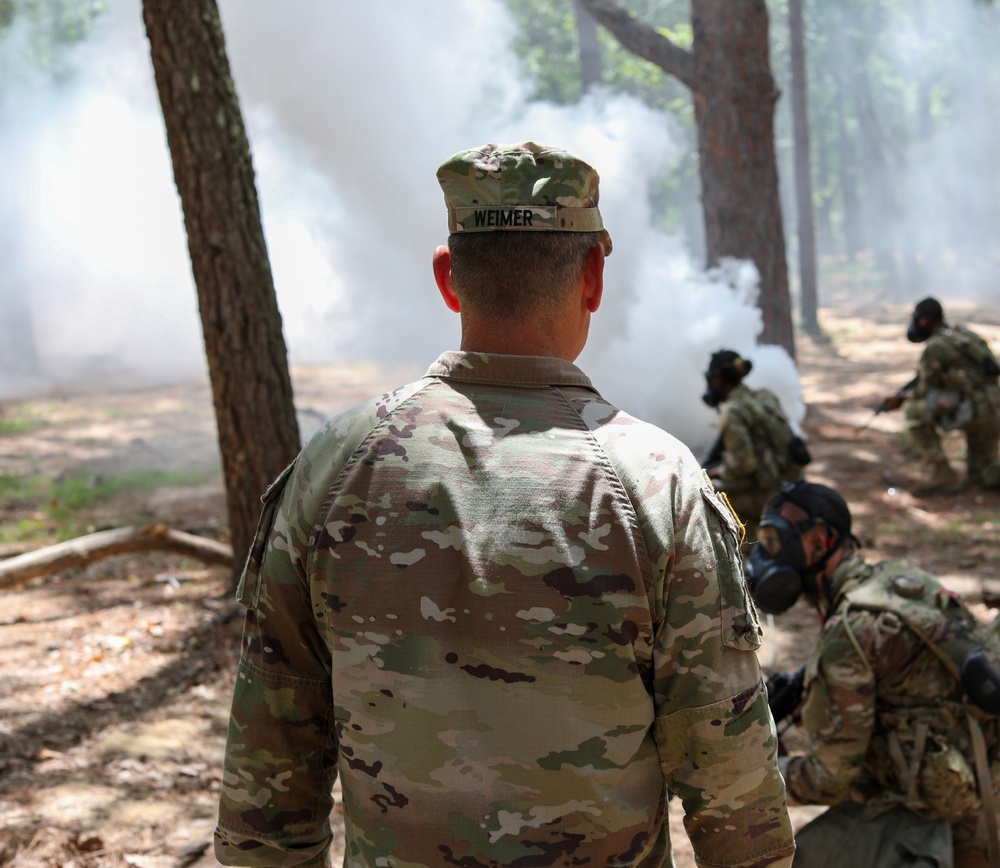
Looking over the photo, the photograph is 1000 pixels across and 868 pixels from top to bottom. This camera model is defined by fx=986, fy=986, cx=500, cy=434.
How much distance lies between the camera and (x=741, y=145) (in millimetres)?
10875

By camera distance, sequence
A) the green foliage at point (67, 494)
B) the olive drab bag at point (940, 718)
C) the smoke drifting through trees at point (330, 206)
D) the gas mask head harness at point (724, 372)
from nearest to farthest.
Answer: the olive drab bag at point (940, 718) → the gas mask head harness at point (724, 372) → the green foliage at point (67, 494) → the smoke drifting through trees at point (330, 206)

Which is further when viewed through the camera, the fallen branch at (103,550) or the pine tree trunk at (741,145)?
the pine tree trunk at (741,145)

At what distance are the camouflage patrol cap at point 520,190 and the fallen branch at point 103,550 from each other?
4632 millimetres

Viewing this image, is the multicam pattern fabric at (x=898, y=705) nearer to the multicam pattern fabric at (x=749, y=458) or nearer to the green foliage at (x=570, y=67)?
the multicam pattern fabric at (x=749, y=458)

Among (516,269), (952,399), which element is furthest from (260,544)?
(952,399)

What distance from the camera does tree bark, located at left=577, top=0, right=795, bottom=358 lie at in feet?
34.6

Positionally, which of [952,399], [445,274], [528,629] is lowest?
[952,399]

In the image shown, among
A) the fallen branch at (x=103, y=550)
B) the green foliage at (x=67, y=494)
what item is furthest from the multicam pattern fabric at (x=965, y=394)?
the green foliage at (x=67, y=494)

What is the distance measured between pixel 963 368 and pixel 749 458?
3.58 metres

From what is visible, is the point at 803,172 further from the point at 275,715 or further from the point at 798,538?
the point at 275,715

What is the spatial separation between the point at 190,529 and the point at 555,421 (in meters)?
7.14

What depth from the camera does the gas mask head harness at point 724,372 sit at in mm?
6657

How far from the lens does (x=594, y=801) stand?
4.80 ft

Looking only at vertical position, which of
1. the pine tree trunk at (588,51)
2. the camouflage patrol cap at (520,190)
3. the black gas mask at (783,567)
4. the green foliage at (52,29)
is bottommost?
the black gas mask at (783,567)
